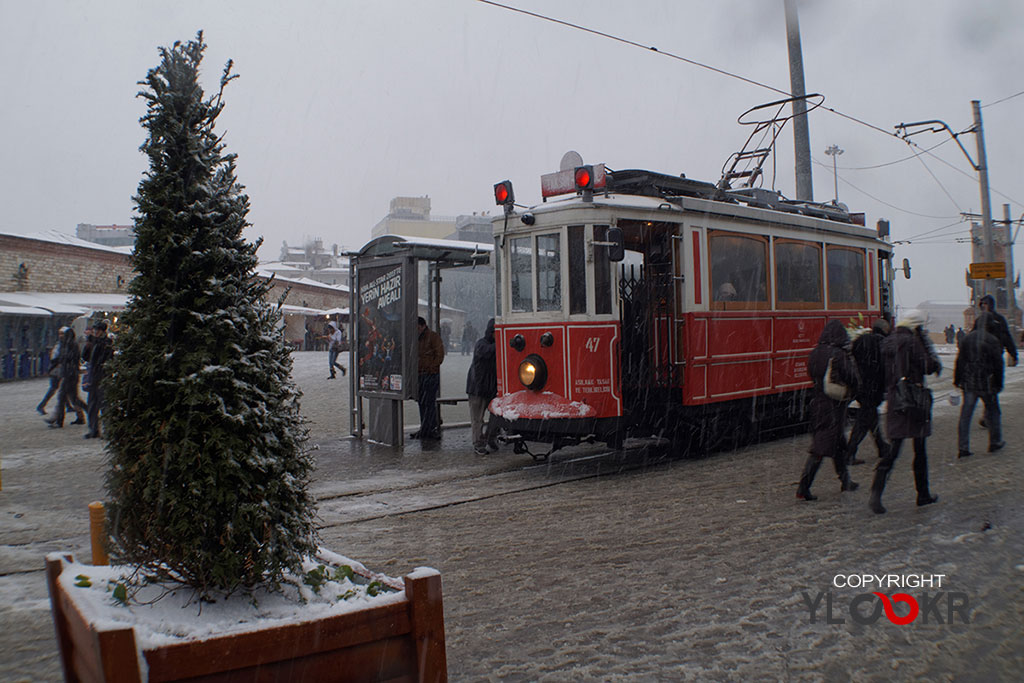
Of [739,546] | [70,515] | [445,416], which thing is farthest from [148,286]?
[445,416]

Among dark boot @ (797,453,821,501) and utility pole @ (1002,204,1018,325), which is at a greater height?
utility pole @ (1002,204,1018,325)

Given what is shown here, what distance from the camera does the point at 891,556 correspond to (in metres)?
5.58

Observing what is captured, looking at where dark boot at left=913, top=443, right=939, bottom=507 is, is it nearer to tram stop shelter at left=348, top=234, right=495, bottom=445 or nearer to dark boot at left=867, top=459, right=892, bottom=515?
dark boot at left=867, top=459, right=892, bottom=515

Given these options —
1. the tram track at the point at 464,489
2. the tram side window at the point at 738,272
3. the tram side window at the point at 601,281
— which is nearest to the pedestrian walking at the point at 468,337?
the tram track at the point at 464,489

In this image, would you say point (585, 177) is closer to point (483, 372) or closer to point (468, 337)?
point (483, 372)

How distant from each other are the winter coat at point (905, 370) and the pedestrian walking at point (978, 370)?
288 centimetres

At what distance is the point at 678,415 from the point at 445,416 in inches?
281

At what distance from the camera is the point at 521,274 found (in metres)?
10.0

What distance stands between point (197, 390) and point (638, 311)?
24.8 feet

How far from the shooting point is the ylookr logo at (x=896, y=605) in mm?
4492

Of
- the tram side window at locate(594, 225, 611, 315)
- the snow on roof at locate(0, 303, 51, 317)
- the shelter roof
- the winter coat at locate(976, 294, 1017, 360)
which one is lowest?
the winter coat at locate(976, 294, 1017, 360)

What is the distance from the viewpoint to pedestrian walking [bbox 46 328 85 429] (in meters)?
14.8

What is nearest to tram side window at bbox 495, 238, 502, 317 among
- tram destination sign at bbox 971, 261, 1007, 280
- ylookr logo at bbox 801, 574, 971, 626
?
ylookr logo at bbox 801, 574, 971, 626

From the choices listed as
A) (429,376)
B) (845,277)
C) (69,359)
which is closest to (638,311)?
(429,376)
